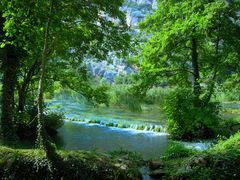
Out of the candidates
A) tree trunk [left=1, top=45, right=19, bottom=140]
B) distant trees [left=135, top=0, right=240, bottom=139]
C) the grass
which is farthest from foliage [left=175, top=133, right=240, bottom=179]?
distant trees [left=135, top=0, right=240, bottom=139]

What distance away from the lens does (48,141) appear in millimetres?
9109

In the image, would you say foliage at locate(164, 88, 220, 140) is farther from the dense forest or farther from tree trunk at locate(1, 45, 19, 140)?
tree trunk at locate(1, 45, 19, 140)

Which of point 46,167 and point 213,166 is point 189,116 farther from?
point 46,167

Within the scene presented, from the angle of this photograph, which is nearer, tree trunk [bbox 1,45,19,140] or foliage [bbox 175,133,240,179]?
foliage [bbox 175,133,240,179]

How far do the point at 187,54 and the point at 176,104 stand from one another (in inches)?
193

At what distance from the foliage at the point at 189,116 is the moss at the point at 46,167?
1122 centimetres

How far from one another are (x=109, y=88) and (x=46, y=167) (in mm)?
13166

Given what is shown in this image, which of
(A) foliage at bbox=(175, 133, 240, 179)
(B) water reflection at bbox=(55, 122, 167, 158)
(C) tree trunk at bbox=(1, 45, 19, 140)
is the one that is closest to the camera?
(A) foliage at bbox=(175, 133, 240, 179)

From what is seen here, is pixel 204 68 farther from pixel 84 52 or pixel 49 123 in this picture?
pixel 49 123

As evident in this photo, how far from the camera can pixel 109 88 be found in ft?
72.2

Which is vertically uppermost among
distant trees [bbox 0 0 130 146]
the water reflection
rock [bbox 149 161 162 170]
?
distant trees [bbox 0 0 130 146]

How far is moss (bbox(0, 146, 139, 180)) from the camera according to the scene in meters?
9.09

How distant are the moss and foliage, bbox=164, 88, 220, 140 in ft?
36.8

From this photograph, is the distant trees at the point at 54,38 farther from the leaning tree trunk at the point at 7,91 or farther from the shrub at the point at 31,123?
the shrub at the point at 31,123
